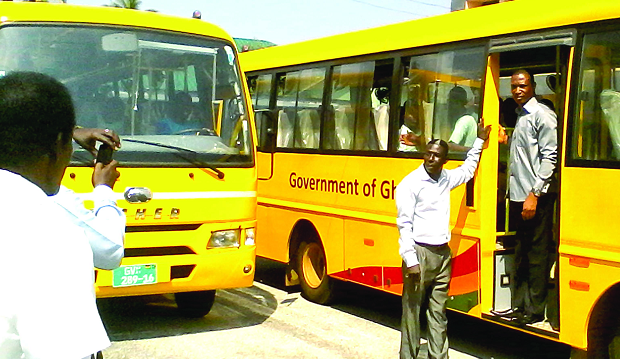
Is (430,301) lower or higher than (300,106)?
lower

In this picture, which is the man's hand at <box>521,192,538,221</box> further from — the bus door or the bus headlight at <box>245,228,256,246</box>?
the bus headlight at <box>245,228,256,246</box>

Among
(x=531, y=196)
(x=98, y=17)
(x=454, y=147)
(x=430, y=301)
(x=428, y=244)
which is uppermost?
(x=98, y=17)

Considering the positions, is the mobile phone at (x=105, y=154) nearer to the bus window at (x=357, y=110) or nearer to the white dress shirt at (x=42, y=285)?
the white dress shirt at (x=42, y=285)

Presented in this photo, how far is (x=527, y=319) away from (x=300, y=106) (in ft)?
13.2

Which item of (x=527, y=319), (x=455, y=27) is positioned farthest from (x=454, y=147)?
(x=527, y=319)

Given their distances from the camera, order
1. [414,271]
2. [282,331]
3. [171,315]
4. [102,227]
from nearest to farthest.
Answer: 1. [102,227]
2. [414,271]
3. [282,331]
4. [171,315]

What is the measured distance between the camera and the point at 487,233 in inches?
239

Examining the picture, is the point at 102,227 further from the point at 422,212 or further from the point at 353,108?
the point at 353,108

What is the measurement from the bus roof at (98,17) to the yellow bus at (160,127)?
0.04 feet

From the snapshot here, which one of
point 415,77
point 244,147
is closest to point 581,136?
point 415,77

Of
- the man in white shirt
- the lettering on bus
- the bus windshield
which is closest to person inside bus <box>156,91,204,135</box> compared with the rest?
the bus windshield

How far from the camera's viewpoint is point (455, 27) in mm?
6578

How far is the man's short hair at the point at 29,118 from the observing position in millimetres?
1937

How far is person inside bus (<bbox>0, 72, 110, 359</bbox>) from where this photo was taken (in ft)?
5.57
